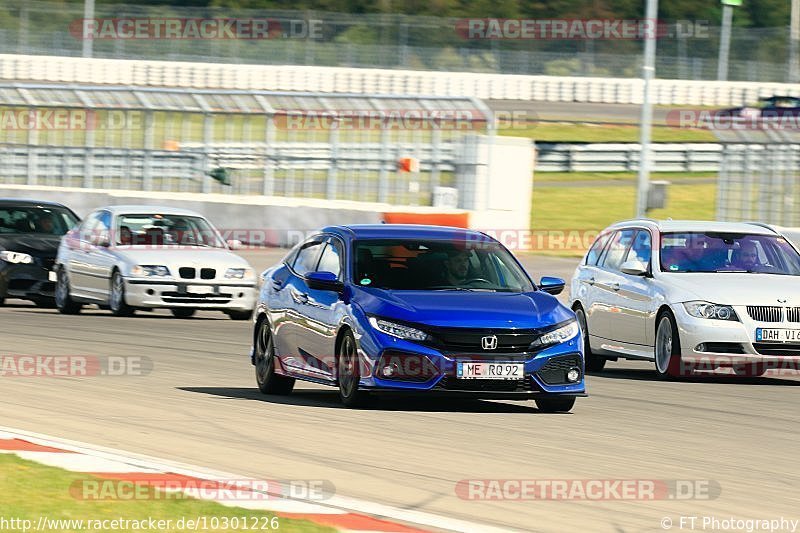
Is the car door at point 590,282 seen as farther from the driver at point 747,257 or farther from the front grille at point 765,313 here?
the front grille at point 765,313

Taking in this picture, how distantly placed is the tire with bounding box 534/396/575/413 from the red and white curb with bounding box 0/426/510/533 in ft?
12.3

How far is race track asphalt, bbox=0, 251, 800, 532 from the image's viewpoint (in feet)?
27.6

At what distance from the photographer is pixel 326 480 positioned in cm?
889

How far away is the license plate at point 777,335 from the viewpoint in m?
15.2

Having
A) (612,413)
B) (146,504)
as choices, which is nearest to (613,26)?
(612,413)

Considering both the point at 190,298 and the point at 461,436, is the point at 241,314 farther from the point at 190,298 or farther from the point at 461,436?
the point at 461,436

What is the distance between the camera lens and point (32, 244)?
2402cm

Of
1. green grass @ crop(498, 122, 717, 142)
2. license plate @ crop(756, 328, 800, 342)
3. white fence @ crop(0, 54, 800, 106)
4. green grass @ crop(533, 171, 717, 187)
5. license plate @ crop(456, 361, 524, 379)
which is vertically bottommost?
license plate @ crop(456, 361, 524, 379)

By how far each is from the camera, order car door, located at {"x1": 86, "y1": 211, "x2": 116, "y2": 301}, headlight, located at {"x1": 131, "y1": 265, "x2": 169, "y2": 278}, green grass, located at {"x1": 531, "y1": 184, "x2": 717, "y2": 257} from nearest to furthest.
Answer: headlight, located at {"x1": 131, "y1": 265, "x2": 169, "y2": 278} → car door, located at {"x1": 86, "y1": 211, "x2": 116, "y2": 301} → green grass, located at {"x1": 531, "y1": 184, "x2": 717, "y2": 257}

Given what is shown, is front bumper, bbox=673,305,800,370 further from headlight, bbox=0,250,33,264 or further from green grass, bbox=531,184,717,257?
green grass, bbox=531,184,717,257

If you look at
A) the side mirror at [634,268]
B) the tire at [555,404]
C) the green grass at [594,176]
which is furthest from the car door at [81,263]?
the green grass at [594,176]

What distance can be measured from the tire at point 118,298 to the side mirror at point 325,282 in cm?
971

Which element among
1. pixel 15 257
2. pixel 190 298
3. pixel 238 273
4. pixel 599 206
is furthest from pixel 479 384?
pixel 599 206

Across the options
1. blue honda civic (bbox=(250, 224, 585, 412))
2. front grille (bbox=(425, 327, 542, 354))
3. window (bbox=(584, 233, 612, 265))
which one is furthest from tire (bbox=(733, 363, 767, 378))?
front grille (bbox=(425, 327, 542, 354))
